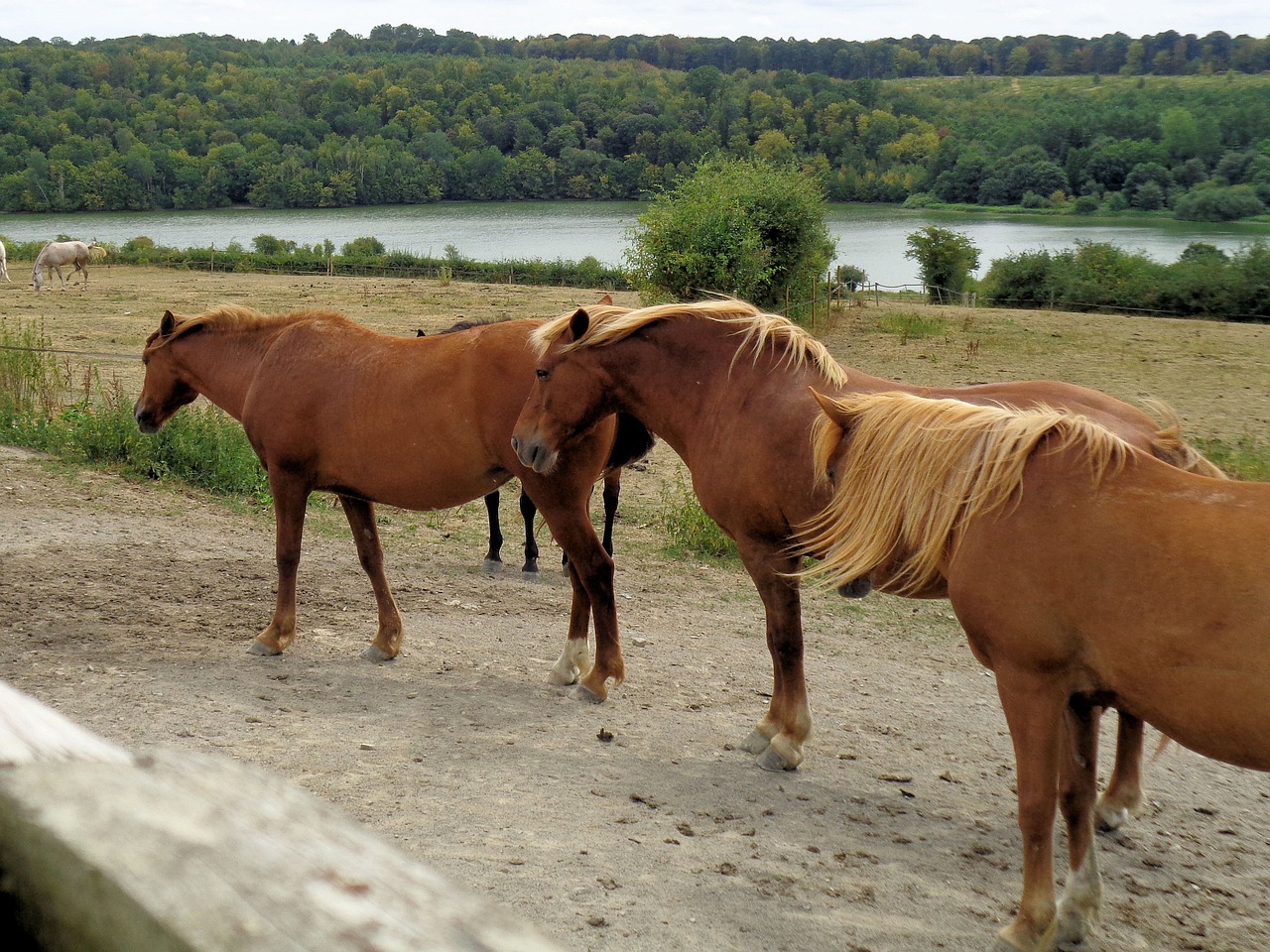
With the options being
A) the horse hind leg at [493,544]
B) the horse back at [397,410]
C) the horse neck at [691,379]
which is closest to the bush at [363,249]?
the horse hind leg at [493,544]

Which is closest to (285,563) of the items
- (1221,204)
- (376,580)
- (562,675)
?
(376,580)

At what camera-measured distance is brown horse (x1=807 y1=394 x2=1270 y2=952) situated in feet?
9.23

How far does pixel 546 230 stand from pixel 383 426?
196 feet

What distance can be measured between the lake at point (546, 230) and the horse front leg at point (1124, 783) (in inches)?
1471

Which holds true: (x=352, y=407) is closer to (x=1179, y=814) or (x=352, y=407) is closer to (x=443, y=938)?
(x=1179, y=814)

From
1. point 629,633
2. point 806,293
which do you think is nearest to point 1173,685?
point 629,633

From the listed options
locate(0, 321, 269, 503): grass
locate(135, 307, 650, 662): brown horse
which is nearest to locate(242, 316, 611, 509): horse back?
locate(135, 307, 650, 662): brown horse

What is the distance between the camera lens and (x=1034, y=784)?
3.26 meters

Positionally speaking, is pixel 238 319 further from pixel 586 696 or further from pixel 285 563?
pixel 586 696

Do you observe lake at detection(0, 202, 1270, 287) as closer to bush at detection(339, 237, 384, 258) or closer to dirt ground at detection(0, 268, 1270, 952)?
bush at detection(339, 237, 384, 258)

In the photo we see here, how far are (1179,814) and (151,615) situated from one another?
5.60 meters

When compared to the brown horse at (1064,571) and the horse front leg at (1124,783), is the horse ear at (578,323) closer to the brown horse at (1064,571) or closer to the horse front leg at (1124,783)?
the brown horse at (1064,571)

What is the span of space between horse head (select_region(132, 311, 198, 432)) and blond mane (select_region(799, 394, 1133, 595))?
455 centimetres

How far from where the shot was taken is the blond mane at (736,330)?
4809 millimetres
